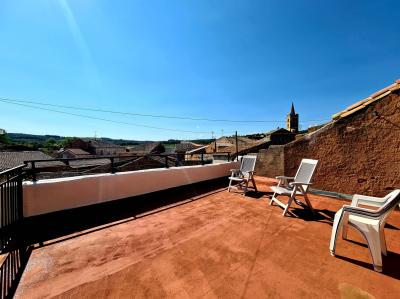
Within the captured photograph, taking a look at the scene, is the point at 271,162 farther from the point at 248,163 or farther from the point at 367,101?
the point at 367,101

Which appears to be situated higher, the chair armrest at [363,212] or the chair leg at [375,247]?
the chair armrest at [363,212]

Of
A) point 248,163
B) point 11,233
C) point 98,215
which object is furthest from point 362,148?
point 11,233

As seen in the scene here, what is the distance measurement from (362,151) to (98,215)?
5.63m

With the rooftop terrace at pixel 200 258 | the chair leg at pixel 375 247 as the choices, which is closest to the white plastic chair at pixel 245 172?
the rooftop terrace at pixel 200 258

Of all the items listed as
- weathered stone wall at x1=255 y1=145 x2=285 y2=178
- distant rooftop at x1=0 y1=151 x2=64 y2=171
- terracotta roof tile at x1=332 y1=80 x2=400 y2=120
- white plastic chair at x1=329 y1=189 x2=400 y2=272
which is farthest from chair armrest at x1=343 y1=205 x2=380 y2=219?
distant rooftop at x1=0 y1=151 x2=64 y2=171

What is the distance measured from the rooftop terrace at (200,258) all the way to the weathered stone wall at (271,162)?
2297 mm

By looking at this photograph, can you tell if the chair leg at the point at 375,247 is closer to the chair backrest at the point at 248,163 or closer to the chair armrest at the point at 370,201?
the chair armrest at the point at 370,201

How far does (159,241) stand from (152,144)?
3117 centimetres

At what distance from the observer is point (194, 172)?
5.57m

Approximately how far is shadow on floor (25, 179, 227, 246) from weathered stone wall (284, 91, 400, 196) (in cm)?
315

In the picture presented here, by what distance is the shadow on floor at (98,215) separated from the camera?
271cm

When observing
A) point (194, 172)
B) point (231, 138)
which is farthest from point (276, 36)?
point (231, 138)

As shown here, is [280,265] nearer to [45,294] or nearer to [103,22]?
[45,294]

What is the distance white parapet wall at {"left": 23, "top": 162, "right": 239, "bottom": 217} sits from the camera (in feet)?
9.39
